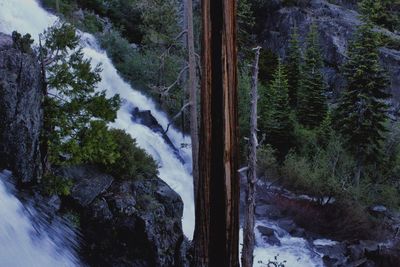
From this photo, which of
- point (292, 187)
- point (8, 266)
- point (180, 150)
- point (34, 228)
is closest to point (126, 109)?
point (180, 150)

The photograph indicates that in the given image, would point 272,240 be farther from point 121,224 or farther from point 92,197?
point 92,197

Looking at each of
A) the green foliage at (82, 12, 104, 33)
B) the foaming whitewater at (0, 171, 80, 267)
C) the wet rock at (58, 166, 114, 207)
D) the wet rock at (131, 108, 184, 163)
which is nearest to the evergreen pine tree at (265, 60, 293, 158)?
the wet rock at (131, 108, 184, 163)

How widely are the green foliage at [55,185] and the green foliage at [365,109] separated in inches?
827

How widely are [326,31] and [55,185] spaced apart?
1443 inches

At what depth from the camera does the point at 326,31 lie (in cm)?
4388

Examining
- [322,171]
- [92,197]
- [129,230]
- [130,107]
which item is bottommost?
[322,171]

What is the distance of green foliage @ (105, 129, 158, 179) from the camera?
15.4 m

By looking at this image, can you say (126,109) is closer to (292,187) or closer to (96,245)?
(292,187)

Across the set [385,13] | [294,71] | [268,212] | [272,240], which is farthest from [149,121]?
[385,13]

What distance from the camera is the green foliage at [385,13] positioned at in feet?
142

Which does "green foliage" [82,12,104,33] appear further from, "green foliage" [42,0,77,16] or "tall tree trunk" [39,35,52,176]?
"tall tree trunk" [39,35,52,176]

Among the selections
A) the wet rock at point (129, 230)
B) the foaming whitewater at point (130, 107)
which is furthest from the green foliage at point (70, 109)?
the foaming whitewater at point (130, 107)

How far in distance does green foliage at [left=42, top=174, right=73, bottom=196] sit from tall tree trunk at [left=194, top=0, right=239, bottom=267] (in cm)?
899

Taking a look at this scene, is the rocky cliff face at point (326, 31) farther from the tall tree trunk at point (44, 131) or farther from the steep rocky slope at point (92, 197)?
the tall tree trunk at point (44, 131)
